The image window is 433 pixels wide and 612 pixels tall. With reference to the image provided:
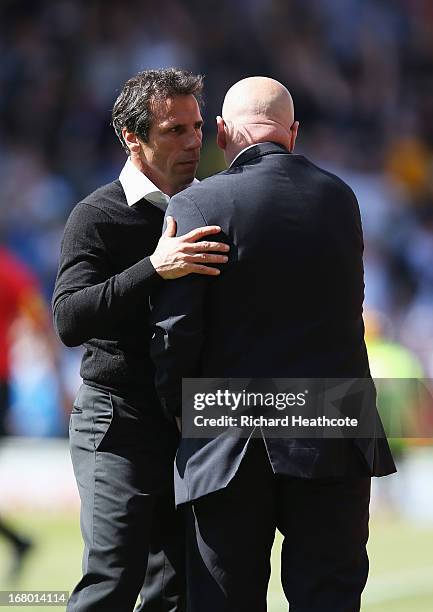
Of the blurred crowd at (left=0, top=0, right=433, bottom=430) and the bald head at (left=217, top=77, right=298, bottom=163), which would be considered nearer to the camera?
the bald head at (left=217, top=77, right=298, bottom=163)

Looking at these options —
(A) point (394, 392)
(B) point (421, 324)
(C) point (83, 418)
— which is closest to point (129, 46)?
(B) point (421, 324)

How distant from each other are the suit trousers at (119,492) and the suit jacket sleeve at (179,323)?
40 cm

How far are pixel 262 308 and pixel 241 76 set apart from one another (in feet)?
34.7

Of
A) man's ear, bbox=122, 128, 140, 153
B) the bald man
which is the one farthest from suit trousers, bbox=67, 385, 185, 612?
man's ear, bbox=122, 128, 140, 153

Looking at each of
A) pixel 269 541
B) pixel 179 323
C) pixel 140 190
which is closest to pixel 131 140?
pixel 140 190

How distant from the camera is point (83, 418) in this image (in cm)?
392

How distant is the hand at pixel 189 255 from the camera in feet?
10.9

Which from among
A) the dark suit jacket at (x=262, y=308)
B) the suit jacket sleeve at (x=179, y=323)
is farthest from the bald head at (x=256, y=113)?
the suit jacket sleeve at (x=179, y=323)

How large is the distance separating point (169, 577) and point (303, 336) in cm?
110

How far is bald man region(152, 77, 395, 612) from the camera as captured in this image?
3352mm

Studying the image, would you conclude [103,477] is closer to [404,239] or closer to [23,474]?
[23,474]

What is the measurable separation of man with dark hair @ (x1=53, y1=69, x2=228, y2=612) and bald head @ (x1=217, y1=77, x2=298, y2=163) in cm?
33

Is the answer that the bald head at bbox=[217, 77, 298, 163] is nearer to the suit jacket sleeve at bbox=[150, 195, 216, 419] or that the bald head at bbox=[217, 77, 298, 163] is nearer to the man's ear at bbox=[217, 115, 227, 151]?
the man's ear at bbox=[217, 115, 227, 151]

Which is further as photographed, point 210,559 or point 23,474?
point 23,474
